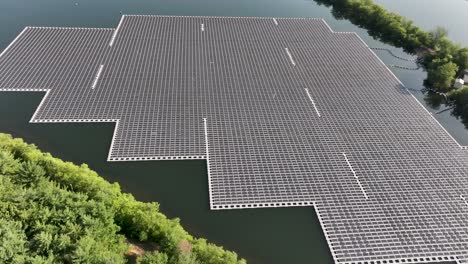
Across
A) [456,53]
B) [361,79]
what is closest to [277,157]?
[361,79]

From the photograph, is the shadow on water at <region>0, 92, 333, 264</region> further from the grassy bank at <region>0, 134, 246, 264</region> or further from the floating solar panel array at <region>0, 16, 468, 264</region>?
the grassy bank at <region>0, 134, 246, 264</region>

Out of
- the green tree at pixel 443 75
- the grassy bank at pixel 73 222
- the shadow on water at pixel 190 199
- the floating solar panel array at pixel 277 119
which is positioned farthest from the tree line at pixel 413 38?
the grassy bank at pixel 73 222

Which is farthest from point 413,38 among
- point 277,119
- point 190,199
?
point 190,199

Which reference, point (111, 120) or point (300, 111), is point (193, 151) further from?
point (300, 111)

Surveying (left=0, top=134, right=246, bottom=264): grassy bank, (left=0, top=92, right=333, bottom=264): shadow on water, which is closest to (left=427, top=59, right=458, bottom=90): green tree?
(left=0, top=92, right=333, bottom=264): shadow on water

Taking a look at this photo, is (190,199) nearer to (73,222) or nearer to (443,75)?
(73,222)

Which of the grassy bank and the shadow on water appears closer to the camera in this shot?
the grassy bank
